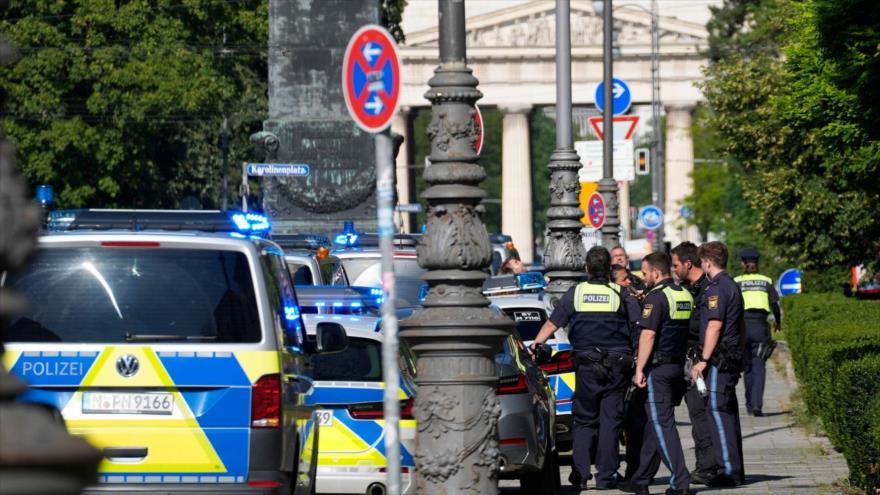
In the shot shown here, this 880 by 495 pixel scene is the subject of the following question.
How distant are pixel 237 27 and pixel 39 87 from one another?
5962 millimetres

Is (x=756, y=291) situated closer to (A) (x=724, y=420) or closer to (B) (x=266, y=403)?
(A) (x=724, y=420)

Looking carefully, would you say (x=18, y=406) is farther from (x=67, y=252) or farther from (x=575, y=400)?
(x=575, y=400)

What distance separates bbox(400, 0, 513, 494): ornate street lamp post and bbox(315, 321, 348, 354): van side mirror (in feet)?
1.08

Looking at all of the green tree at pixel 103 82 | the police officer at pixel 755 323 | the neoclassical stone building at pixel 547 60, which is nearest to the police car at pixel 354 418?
the police officer at pixel 755 323

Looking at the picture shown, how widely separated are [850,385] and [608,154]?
1764cm

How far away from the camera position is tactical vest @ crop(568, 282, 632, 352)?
12898 millimetres

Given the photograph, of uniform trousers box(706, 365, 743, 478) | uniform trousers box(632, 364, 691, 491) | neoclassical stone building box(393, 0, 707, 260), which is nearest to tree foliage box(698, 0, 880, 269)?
uniform trousers box(706, 365, 743, 478)

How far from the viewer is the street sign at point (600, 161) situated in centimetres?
3052

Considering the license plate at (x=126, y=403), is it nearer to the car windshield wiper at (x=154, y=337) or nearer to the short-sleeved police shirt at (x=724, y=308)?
the car windshield wiper at (x=154, y=337)

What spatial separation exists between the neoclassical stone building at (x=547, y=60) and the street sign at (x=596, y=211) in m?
55.3

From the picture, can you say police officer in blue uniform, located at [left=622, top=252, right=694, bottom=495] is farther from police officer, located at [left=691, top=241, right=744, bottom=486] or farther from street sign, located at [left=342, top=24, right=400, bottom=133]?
street sign, located at [left=342, top=24, right=400, bottom=133]

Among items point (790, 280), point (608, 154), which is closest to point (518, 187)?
point (790, 280)

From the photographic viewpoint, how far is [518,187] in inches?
3792

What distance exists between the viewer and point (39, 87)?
46500mm
